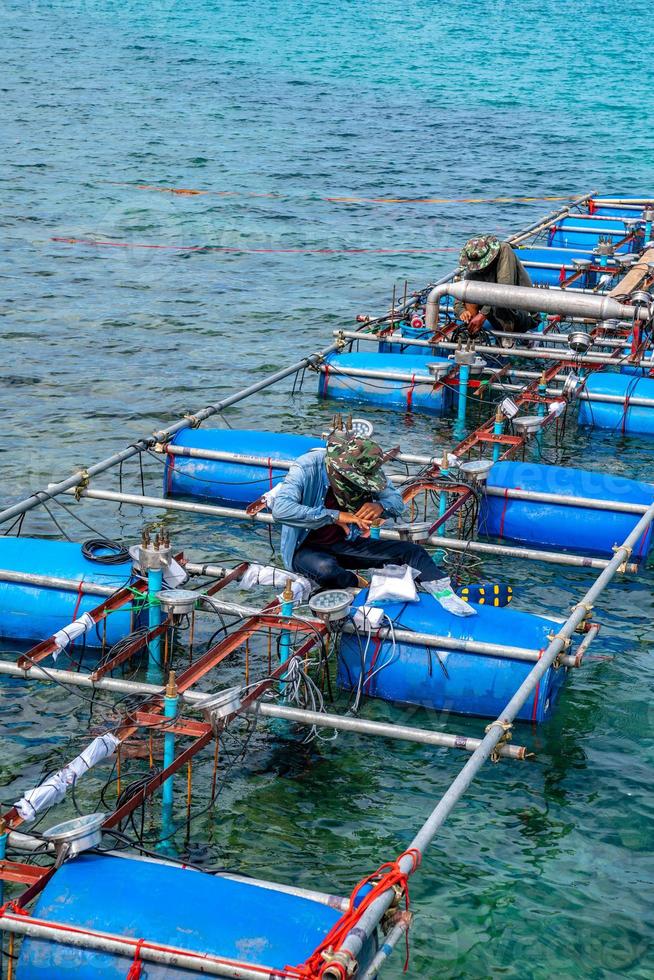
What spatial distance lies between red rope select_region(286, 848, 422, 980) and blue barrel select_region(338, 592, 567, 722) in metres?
3.14

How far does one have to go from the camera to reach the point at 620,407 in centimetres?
1853

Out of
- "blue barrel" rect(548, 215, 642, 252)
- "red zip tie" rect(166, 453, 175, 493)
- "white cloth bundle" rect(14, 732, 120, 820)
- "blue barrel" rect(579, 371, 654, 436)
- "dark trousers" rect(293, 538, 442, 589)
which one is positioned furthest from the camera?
"blue barrel" rect(548, 215, 642, 252)

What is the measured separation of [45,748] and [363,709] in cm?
265

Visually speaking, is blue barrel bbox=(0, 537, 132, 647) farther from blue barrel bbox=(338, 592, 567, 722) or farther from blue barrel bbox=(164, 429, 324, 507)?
blue barrel bbox=(164, 429, 324, 507)

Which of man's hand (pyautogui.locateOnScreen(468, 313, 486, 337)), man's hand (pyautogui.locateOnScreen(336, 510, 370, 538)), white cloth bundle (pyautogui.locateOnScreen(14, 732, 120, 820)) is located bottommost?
white cloth bundle (pyautogui.locateOnScreen(14, 732, 120, 820))

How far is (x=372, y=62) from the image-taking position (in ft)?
251

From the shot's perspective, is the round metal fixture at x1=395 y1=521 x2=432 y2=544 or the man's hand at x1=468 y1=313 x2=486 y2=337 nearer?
the round metal fixture at x1=395 y1=521 x2=432 y2=544

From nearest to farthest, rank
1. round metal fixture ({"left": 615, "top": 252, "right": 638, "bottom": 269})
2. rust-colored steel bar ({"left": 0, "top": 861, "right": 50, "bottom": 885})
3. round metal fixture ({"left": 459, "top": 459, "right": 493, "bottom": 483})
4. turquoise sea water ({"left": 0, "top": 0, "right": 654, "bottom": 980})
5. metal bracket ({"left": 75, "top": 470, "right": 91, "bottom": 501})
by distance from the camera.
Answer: rust-colored steel bar ({"left": 0, "top": 861, "right": 50, "bottom": 885})
turquoise sea water ({"left": 0, "top": 0, "right": 654, "bottom": 980})
metal bracket ({"left": 75, "top": 470, "right": 91, "bottom": 501})
round metal fixture ({"left": 459, "top": 459, "right": 493, "bottom": 483})
round metal fixture ({"left": 615, "top": 252, "right": 638, "bottom": 269})

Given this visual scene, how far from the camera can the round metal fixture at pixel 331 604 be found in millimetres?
10242

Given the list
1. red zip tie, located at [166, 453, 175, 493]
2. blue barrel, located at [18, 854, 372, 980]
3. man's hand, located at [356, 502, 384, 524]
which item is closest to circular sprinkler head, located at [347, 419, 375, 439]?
man's hand, located at [356, 502, 384, 524]

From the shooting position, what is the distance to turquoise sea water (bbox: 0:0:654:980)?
9188 mm

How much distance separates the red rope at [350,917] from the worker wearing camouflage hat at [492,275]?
44.3 feet

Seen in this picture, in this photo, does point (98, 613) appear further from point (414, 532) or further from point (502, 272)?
point (502, 272)

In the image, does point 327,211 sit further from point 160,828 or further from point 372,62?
point 372,62
